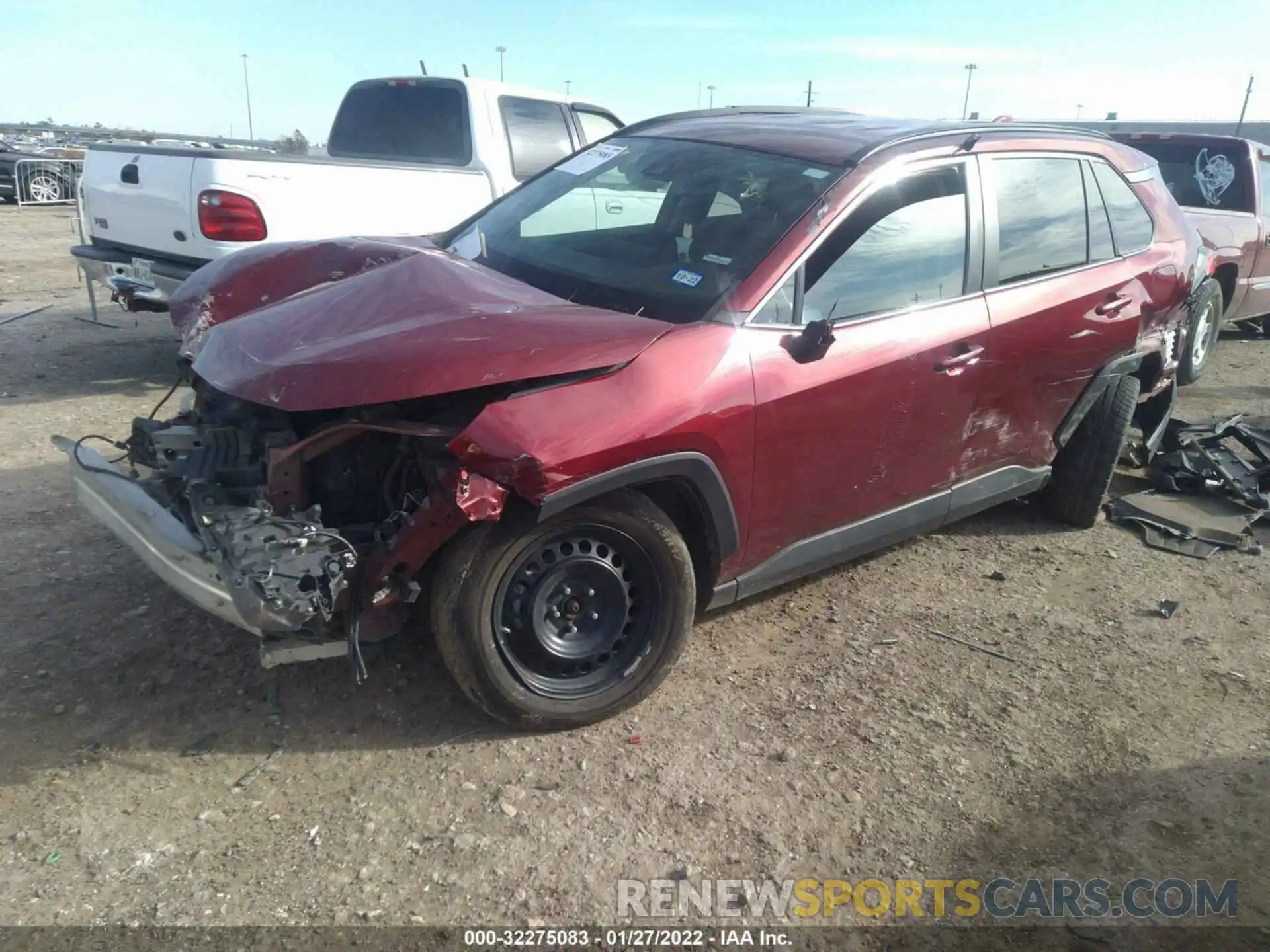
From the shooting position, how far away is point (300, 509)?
111 inches

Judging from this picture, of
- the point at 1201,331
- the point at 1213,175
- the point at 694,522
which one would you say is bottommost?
the point at 1201,331

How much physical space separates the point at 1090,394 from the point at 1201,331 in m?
4.20

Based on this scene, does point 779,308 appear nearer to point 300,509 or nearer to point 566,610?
point 566,610

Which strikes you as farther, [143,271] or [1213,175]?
[1213,175]

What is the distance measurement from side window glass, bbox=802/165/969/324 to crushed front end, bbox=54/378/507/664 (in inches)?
53.0

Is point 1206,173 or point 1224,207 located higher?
point 1206,173

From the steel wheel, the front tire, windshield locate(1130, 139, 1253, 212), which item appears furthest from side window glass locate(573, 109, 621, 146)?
the steel wheel

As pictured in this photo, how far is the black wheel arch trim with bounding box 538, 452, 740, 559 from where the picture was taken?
2680 mm

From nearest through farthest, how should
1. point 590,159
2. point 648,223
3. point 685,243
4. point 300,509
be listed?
point 300,509, point 685,243, point 648,223, point 590,159

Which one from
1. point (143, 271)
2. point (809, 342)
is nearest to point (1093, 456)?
point (809, 342)

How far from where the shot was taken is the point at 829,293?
3252 mm

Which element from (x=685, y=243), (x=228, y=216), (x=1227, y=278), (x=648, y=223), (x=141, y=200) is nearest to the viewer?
(x=685, y=243)

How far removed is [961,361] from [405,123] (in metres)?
5.69

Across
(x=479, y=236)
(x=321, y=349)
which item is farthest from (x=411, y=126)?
(x=321, y=349)
